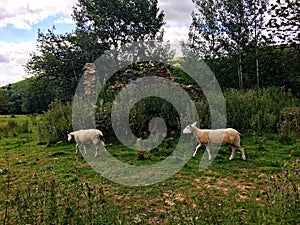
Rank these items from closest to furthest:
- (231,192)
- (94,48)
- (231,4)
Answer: (231,192)
(231,4)
(94,48)

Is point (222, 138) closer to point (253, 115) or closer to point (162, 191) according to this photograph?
point (162, 191)

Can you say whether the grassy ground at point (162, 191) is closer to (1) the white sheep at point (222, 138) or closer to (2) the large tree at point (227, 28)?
(1) the white sheep at point (222, 138)

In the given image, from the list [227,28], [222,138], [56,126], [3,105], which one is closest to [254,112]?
[222,138]

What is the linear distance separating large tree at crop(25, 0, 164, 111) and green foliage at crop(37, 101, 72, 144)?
1564cm

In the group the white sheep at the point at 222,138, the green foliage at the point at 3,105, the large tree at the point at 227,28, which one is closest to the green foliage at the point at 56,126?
the white sheep at the point at 222,138

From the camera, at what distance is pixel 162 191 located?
4973mm

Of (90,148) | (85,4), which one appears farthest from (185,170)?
(85,4)

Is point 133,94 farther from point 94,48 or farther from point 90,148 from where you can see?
point 94,48

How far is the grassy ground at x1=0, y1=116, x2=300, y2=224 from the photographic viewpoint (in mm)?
3368

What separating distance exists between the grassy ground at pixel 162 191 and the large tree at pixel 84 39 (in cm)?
1880

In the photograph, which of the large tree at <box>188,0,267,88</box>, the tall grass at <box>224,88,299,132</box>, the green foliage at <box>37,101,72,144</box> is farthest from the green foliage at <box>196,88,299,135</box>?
the large tree at <box>188,0,267,88</box>

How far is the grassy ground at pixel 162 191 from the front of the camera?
11.0 ft

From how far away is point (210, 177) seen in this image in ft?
18.7

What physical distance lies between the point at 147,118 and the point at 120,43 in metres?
20.9
